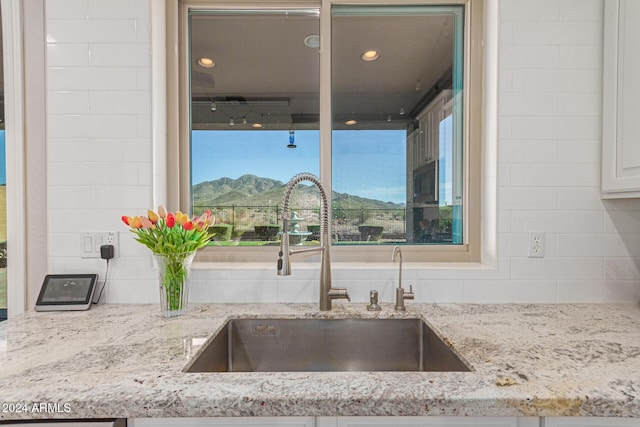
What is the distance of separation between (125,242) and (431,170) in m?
1.37

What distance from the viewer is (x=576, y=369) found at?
0.80m

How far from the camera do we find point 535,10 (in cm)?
136

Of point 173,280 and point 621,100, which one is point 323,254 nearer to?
point 173,280

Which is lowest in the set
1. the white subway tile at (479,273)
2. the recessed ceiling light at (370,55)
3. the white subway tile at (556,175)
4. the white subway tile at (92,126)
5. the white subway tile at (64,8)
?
the white subway tile at (479,273)

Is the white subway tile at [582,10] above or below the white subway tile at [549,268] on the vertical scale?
above

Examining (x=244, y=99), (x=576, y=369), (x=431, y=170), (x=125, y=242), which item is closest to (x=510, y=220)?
(x=431, y=170)

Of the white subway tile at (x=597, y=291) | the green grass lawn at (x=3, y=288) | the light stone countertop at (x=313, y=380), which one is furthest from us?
the green grass lawn at (x=3, y=288)

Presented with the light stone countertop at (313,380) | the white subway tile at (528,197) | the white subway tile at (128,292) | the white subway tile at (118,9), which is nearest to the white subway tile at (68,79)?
the white subway tile at (118,9)

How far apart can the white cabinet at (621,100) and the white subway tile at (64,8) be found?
6.66 feet

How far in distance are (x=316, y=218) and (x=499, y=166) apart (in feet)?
2.66

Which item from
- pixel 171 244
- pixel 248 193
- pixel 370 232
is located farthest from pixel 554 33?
pixel 171 244

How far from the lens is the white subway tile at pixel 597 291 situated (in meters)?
1.36

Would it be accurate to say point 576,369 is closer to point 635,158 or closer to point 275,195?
point 635,158

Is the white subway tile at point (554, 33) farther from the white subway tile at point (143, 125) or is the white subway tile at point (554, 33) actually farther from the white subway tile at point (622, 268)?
the white subway tile at point (143, 125)
